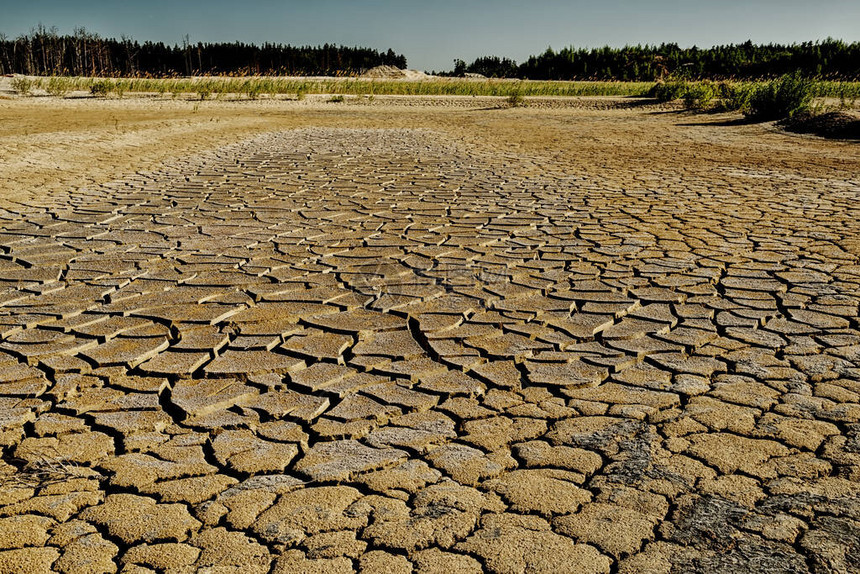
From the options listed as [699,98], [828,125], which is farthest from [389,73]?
[828,125]

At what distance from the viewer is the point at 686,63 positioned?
4147 centimetres

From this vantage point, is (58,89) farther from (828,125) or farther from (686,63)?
(686,63)

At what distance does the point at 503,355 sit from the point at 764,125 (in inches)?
507

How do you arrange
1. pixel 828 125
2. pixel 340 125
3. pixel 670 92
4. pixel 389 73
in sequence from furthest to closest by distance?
pixel 389 73
pixel 670 92
pixel 340 125
pixel 828 125

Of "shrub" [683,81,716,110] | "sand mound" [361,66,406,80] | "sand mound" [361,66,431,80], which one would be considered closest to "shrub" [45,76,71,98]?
"shrub" [683,81,716,110]

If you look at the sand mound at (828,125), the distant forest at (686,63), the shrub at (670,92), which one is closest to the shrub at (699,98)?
the shrub at (670,92)

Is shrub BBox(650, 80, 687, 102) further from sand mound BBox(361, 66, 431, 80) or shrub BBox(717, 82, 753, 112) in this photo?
sand mound BBox(361, 66, 431, 80)

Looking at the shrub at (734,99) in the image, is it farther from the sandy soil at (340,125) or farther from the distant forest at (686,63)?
the distant forest at (686,63)

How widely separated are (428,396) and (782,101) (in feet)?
47.7

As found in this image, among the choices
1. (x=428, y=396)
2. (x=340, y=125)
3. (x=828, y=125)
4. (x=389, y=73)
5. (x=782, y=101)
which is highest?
(x=389, y=73)

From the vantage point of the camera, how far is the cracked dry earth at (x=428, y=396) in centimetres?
208

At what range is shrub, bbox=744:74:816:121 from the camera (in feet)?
49.5

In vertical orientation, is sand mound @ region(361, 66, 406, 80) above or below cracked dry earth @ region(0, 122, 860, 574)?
above

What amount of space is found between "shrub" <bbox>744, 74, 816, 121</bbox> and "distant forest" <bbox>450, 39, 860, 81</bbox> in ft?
51.9
